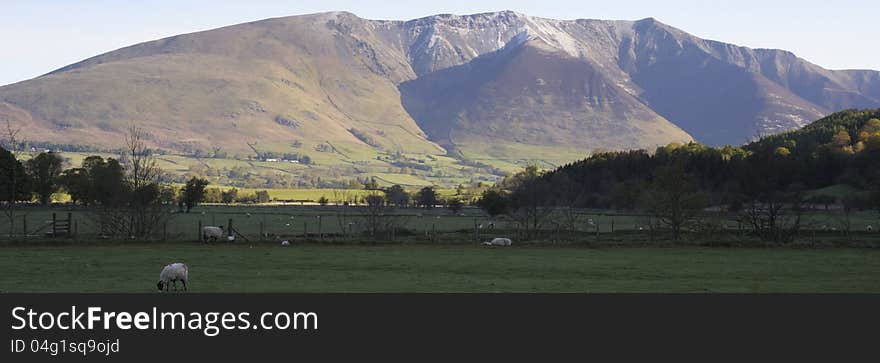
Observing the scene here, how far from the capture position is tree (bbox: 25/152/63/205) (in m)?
121

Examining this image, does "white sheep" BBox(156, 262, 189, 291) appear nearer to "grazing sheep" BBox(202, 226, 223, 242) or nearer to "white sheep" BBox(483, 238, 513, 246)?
"grazing sheep" BBox(202, 226, 223, 242)

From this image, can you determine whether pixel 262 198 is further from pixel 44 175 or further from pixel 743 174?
pixel 743 174

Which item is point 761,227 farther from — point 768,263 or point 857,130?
point 857,130

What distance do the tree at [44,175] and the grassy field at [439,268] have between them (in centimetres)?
7411

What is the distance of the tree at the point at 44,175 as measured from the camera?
121 meters

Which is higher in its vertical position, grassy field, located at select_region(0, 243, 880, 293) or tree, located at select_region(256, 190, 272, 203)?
tree, located at select_region(256, 190, 272, 203)

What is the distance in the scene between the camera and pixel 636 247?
57.6 meters

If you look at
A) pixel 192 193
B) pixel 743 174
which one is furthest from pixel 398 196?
pixel 743 174
